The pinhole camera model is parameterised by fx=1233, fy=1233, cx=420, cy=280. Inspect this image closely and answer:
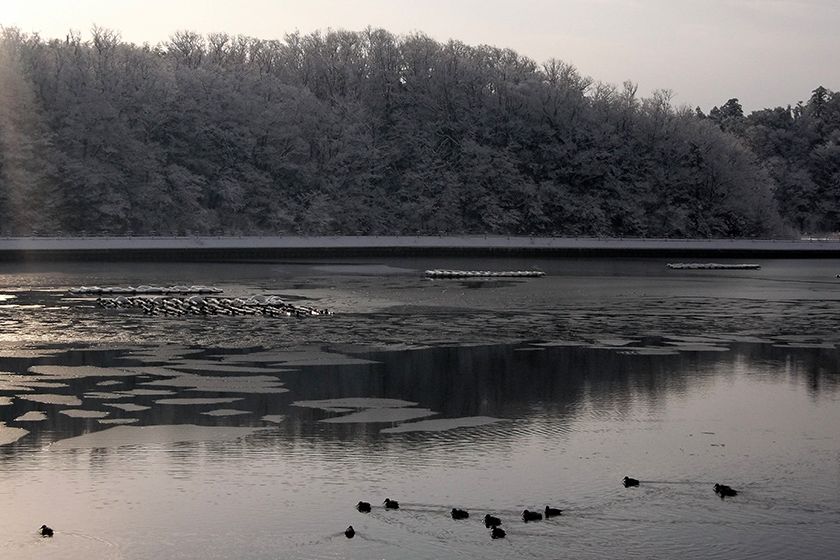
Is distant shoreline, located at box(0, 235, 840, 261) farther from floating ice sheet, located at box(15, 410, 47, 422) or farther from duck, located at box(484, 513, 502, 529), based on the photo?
duck, located at box(484, 513, 502, 529)

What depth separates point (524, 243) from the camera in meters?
106

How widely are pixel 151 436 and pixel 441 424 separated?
14.2 ft

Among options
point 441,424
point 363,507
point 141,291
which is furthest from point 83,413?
point 141,291

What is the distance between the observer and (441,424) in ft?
61.8

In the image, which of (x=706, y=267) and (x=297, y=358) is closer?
(x=297, y=358)

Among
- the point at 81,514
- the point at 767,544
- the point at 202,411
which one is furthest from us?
the point at 202,411

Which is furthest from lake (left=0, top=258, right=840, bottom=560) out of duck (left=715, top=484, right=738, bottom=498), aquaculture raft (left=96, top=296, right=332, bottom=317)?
aquaculture raft (left=96, top=296, right=332, bottom=317)

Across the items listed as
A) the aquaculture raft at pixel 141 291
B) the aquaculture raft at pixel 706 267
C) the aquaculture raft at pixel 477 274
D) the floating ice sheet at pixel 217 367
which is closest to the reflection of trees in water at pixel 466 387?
the floating ice sheet at pixel 217 367

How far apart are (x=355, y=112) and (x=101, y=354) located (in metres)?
88.0

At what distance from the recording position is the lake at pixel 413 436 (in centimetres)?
1277

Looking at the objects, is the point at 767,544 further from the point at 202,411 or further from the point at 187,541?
the point at 202,411

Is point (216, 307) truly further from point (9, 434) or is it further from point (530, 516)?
point (530, 516)

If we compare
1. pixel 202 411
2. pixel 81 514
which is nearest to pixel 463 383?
pixel 202 411

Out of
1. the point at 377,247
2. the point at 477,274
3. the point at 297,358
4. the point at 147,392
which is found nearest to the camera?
the point at 147,392
